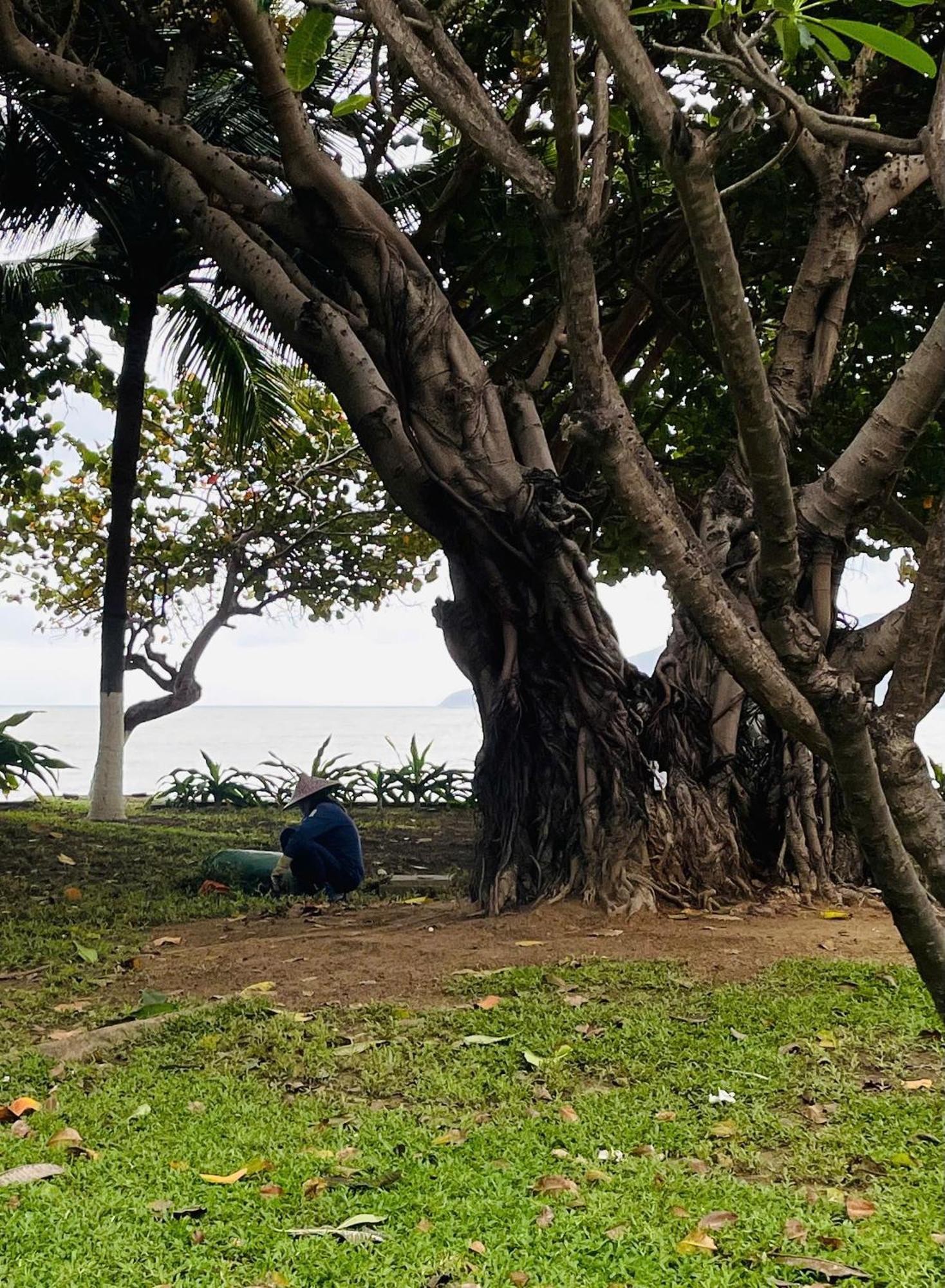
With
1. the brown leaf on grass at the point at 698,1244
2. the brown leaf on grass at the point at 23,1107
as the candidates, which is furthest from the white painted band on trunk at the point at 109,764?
the brown leaf on grass at the point at 698,1244

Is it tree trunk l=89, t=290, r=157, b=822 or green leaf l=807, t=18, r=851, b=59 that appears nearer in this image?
green leaf l=807, t=18, r=851, b=59

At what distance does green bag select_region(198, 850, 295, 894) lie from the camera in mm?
8445

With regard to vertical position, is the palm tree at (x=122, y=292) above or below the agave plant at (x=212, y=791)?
above

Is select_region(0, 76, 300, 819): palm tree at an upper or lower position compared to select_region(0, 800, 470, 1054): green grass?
upper

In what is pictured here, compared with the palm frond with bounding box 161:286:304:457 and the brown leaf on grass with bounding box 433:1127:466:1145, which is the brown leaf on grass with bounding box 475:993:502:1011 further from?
the palm frond with bounding box 161:286:304:457

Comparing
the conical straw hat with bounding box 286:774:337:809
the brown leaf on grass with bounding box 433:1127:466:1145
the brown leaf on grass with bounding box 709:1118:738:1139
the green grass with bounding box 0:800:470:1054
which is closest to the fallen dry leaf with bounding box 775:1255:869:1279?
the brown leaf on grass with bounding box 709:1118:738:1139

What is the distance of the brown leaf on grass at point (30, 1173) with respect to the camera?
327cm

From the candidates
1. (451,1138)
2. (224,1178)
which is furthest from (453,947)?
(224,1178)

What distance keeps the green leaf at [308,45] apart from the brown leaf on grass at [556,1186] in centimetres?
271

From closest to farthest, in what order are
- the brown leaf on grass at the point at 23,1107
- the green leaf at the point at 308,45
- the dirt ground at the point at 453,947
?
1. the green leaf at the point at 308,45
2. the brown leaf on grass at the point at 23,1107
3. the dirt ground at the point at 453,947

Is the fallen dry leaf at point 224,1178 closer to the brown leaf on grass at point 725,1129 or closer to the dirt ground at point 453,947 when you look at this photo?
the brown leaf on grass at point 725,1129

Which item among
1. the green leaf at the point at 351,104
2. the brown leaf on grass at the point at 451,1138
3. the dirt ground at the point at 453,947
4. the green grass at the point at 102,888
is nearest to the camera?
the green leaf at the point at 351,104

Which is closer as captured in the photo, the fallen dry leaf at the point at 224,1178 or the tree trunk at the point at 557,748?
the fallen dry leaf at the point at 224,1178

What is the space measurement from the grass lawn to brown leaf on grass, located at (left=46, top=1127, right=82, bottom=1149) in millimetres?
19
